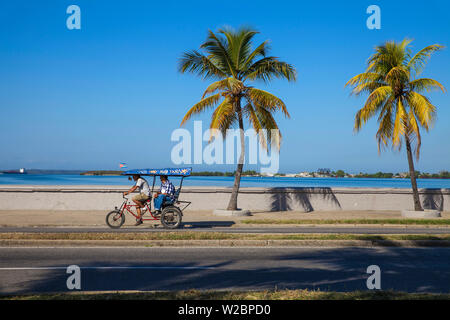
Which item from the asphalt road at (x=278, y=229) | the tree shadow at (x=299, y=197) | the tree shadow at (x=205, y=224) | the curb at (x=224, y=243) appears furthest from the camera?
the tree shadow at (x=299, y=197)

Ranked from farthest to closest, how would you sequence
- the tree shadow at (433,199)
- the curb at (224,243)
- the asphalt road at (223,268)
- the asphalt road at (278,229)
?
the tree shadow at (433,199) → the asphalt road at (278,229) → the curb at (224,243) → the asphalt road at (223,268)

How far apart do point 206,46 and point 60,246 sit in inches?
471

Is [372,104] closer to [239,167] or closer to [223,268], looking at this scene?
[239,167]

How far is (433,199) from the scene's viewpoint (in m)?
22.3

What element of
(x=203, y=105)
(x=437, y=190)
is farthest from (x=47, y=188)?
(x=437, y=190)

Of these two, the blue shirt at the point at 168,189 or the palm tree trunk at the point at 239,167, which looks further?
the palm tree trunk at the point at 239,167

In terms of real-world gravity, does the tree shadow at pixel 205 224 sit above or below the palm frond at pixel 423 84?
below

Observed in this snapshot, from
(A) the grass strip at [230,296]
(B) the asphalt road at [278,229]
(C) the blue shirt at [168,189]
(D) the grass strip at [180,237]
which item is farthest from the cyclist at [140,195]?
(A) the grass strip at [230,296]

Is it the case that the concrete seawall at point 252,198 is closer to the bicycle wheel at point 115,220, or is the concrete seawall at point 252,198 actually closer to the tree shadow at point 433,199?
the tree shadow at point 433,199

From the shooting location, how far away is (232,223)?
1617 cm

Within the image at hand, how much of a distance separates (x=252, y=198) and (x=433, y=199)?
950cm

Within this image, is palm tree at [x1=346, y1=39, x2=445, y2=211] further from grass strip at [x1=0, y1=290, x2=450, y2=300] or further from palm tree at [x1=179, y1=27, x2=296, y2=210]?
grass strip at [x1=0, y1=290, x2=450, y2=300]

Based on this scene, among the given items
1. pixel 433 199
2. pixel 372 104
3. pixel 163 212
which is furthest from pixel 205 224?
pixel 433 199

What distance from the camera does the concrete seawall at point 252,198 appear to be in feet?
66.9
